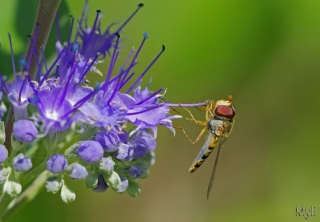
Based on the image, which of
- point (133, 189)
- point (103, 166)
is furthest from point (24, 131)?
point (133, 189)

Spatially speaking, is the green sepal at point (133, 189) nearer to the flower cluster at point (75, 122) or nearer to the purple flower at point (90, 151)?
the flower cluster at point (75, 122)

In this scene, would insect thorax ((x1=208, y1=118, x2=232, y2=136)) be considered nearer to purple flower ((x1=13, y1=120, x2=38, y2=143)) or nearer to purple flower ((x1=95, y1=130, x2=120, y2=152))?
purple flower ((x1=95, y1=130, x2=120, y2=152))

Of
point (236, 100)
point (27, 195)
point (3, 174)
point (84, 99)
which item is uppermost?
point (84, 99)

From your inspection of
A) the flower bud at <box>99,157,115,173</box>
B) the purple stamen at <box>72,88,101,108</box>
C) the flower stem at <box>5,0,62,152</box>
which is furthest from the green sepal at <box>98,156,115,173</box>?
the flower stem at <box>5,0,62,152</box>

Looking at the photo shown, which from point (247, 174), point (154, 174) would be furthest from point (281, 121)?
point (154, 174)

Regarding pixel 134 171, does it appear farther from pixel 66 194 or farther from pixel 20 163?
pixel 20 163

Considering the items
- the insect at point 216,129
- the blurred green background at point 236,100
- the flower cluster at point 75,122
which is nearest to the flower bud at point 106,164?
the flower cluster at point 75,122
